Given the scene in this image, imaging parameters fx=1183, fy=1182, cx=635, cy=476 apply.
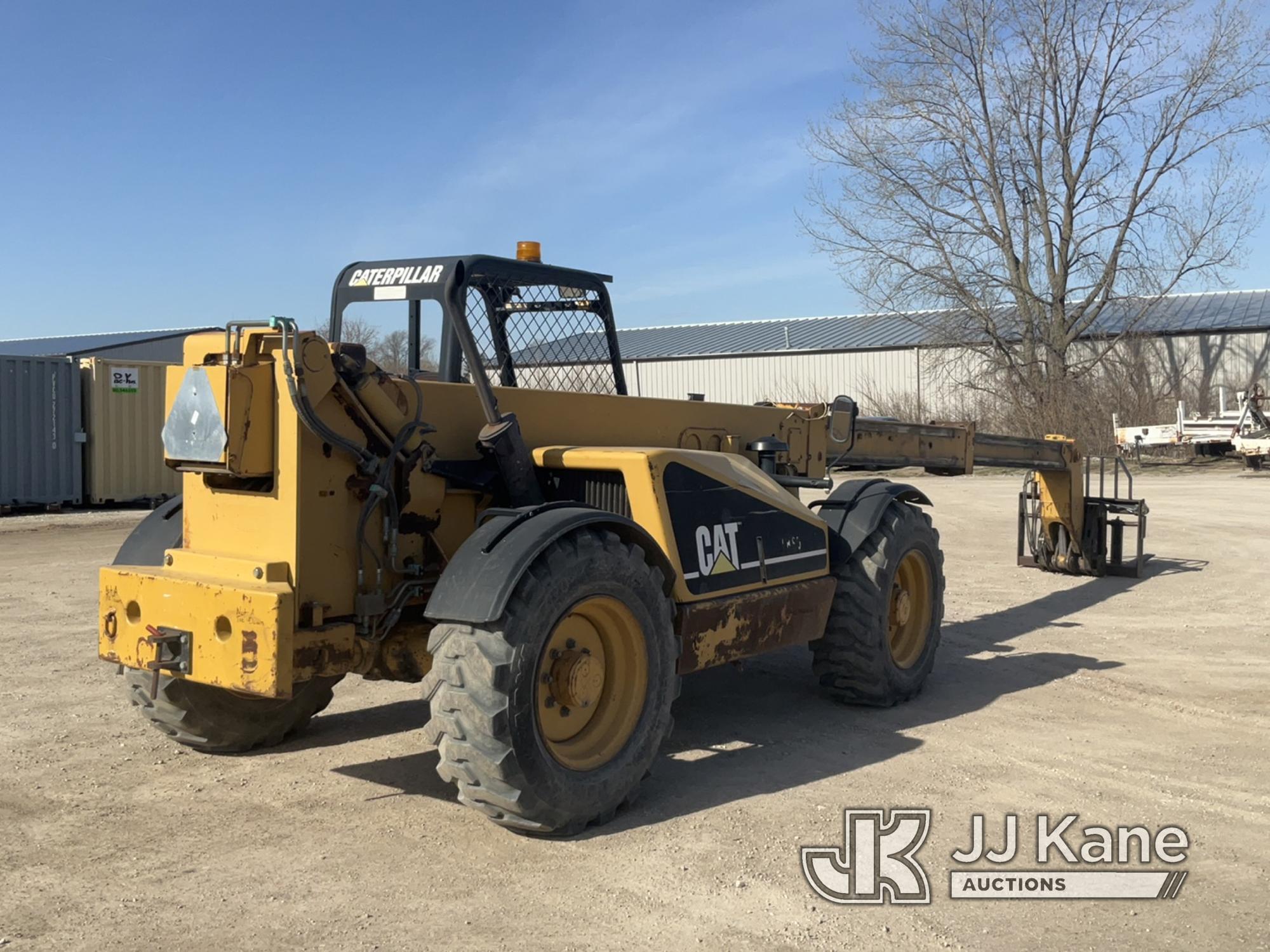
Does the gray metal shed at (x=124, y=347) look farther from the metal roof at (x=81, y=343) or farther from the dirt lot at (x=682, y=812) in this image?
the dirt lot at (x=682, y=812)

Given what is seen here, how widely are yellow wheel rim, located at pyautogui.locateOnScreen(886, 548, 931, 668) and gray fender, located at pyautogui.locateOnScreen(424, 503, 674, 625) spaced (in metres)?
2.83

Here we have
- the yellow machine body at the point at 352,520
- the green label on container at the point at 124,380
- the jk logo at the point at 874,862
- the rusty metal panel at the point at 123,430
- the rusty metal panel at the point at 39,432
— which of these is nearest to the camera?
the jk logo at the point at 874,862

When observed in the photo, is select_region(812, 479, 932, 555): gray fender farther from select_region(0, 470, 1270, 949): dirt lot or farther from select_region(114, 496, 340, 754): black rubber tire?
select_region(114, 496, 340, 754): black rubber tire

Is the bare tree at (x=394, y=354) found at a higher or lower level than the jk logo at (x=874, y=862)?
higher

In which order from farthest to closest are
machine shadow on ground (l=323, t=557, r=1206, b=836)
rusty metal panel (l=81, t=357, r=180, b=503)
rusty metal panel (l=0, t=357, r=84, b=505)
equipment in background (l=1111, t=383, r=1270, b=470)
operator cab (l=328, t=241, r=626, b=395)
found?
1. equipment in background (l=1111, t=383, r=1270, b=470)
2. rusty metal panel (l=81, t=357, r=180, b=503)
3. rusty metal panel (l=0, t=357, r=84, b=505)
4. operator cab (l=328, t=241, r=626, b=395)
5. machine shadow on ground (l=323, t=557, r=1206, b=836)

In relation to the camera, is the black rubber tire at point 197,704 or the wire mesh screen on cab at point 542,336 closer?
the black rubber tire at point 197,704

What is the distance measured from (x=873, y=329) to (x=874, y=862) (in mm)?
36141

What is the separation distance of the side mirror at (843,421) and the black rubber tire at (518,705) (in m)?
3.43

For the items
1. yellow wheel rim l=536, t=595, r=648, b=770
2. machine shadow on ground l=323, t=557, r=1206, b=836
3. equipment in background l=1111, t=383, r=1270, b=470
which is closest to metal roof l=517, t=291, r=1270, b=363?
equipment in background l=1111, t=383, r=1270, b=470

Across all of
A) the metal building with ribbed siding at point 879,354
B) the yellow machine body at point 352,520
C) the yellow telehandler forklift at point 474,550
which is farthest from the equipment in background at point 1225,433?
the yellow machine body at point 352,520

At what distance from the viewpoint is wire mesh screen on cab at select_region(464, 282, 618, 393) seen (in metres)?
5.89

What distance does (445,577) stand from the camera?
4625 millimetres

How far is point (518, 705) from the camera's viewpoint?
4.46 metres

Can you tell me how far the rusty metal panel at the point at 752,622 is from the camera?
5.42m
